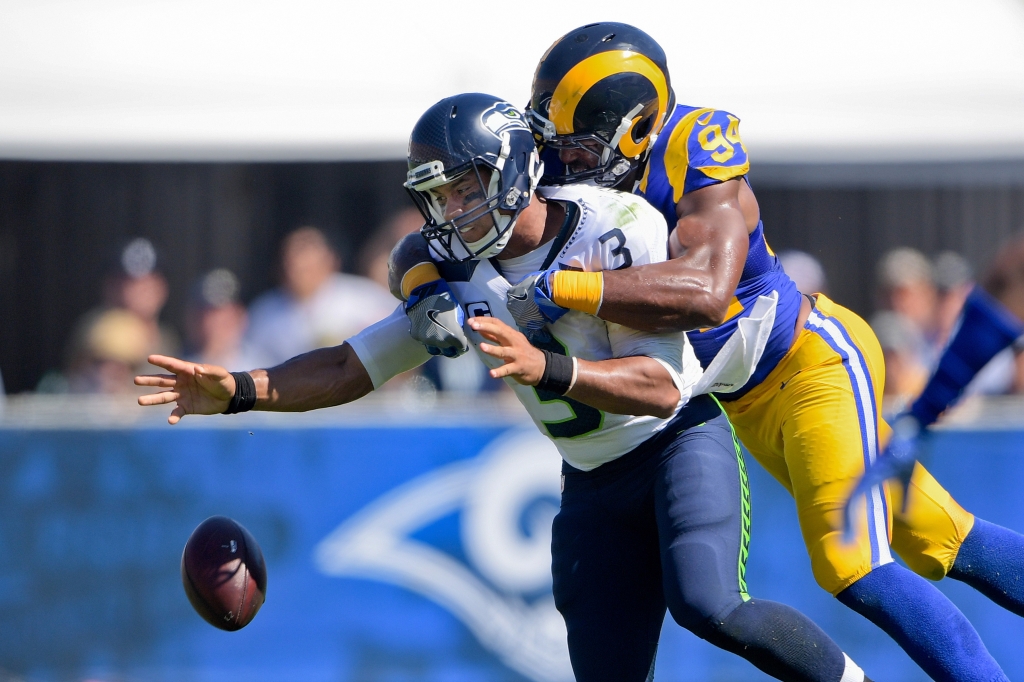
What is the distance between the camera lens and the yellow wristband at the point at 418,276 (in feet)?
12.1

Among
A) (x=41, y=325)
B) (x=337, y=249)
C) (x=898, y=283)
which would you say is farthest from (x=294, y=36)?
(x=898, y=283)

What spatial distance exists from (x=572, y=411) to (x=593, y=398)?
0.33 meters

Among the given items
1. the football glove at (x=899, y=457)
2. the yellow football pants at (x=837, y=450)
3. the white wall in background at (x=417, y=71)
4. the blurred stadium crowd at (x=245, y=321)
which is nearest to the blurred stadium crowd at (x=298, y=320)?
the blurred stadium crowd at (x=245, y=321)

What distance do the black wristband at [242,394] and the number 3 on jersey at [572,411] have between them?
874 mm

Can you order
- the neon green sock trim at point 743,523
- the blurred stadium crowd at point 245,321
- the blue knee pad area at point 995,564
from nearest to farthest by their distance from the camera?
the neon green sock trim at point 743,523, the blue knee pad area at point 995,564, the blurred stadium crowd at point 245,321

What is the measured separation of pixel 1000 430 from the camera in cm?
638

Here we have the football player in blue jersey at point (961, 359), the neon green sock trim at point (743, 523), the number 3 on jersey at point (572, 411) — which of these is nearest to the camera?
the football player in blue jersey at point (961, 359)

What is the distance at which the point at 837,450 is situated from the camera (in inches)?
154

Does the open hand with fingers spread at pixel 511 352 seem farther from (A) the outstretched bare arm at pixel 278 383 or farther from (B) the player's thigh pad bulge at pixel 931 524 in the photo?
(B) the player's thigh pad bulge at pixel 931 524

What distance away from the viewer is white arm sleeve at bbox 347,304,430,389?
3900 millimetres

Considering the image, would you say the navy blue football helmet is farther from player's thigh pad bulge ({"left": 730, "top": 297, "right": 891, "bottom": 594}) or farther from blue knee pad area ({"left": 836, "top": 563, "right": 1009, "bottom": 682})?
blue knee pad area ({"left": 836, "top": 563, "right": 1009, "bottom": 682})

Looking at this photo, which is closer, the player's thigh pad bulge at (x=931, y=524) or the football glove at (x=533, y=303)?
the football glove at (x=533, y=303)

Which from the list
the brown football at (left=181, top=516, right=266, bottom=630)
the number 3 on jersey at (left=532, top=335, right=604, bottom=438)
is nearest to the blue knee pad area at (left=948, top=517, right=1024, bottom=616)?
the number 3 on jersey at (left=532, top=335, right=604, bottom=438)

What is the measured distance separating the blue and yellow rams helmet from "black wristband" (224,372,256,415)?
1.15 meters
